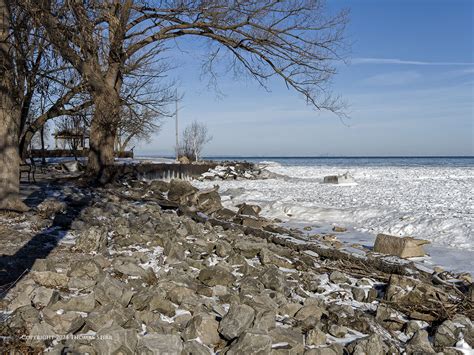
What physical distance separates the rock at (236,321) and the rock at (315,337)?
480 millimetres

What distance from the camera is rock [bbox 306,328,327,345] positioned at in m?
3.78

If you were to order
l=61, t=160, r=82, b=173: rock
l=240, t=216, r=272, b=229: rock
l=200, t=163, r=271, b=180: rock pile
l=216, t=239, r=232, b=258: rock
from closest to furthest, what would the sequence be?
1. l=216, t=239, r=232, b=258: rock
2. l=240, t=216, r=272, b=229: rock
3. l=61, t=160, r=82, b=173: rock
4. l=200, t=163, r=271, b=180: rock pile

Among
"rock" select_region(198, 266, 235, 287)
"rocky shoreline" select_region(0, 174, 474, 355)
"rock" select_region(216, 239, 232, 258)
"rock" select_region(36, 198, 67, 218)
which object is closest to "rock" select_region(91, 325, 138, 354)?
"rocky shoreline" select_region(0, 174, 474, 355)

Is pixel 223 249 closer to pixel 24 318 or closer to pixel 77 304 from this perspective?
pixel 77 304

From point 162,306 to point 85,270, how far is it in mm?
1184

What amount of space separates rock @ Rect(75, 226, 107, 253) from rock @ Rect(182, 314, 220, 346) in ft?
8.79

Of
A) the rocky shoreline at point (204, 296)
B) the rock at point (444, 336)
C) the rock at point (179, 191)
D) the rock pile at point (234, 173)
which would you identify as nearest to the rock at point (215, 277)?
the rocky shoreline at point (204, 296)

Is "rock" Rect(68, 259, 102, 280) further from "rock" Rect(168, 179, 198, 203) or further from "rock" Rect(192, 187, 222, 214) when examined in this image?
"rock" Rect(168, 179, 198, 203)

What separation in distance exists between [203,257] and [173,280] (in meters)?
1.33

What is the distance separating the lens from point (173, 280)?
478 cm

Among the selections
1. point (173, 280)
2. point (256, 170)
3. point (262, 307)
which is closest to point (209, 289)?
point (173, 280)

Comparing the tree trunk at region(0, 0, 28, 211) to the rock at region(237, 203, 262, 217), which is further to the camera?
the rock at region(237, 203, 262, 217)

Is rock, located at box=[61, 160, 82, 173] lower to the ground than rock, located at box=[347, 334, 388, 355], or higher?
higher

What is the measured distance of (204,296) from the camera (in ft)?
15.2
